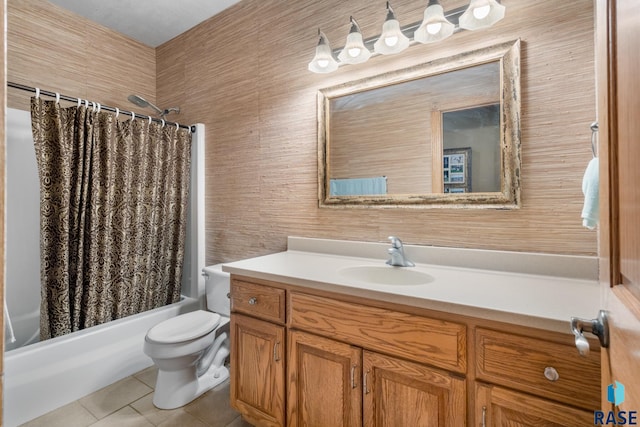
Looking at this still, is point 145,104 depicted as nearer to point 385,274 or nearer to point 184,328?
point 184,328

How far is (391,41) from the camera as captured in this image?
1425 millimetres

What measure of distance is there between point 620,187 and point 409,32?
52.0 inches

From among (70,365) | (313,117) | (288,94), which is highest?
(288,94)

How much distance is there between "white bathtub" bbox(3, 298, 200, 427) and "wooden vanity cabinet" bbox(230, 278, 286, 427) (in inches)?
37.9

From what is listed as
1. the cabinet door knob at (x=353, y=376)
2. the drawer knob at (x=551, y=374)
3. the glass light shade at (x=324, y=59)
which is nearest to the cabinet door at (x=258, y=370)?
the cabinet door knob at (x=353, y=376)

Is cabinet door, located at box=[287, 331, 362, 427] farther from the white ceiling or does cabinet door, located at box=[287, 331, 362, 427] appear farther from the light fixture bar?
the white ceiling

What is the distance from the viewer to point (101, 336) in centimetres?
181

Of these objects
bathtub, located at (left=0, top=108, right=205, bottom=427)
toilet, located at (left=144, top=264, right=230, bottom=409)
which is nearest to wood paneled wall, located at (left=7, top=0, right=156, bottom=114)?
bathtub, located at (left=0, top=108, right=205, bottom=427)

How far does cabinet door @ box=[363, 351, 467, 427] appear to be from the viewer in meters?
0.91

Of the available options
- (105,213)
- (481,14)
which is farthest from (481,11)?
(105,213)

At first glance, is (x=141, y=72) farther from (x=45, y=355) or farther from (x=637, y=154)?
(x=637, y=154)

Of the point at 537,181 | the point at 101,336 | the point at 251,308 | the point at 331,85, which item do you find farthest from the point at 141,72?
the point at 537,181

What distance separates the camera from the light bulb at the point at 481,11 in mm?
1211

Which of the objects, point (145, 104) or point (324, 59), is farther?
point (145, 104)
